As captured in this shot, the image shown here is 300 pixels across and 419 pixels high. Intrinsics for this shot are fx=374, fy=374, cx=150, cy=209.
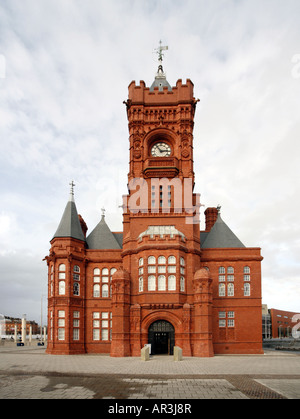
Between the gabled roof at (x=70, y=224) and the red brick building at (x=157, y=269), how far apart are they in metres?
0.14

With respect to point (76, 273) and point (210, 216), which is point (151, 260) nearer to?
point (76, 273)

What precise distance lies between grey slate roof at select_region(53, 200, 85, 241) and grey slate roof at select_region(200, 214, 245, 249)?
1620 cm

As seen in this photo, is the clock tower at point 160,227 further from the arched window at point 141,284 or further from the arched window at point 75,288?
the arched window at point 75,288

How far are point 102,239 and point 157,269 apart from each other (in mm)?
11847

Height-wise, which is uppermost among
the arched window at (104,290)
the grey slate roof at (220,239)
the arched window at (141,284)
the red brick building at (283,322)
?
the grey slate roof at (220,239)

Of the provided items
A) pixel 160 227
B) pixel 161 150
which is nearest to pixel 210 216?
pixel 161 150

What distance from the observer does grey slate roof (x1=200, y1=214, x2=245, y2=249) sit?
47.9m

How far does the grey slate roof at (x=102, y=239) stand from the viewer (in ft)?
163

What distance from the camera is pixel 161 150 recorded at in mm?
49312

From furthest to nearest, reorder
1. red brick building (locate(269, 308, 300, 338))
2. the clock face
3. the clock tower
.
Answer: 1. red brick building (locate(269, 308, 300, 338))
2. the clock face
3. the clock tower

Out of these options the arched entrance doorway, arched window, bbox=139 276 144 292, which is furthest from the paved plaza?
arched window, bbox=139 276 144 292

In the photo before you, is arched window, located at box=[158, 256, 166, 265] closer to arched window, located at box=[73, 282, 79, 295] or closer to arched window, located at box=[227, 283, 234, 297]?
arched window, located at box=[227, 283, 234, 297]

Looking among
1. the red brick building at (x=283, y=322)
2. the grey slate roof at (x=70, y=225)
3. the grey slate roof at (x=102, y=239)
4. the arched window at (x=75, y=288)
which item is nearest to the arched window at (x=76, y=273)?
the arched window at (x=75, y=288)
